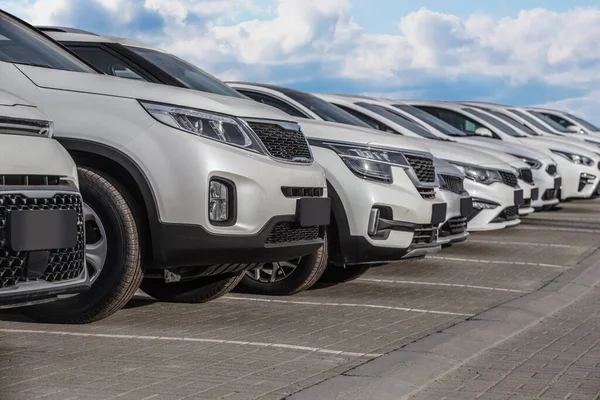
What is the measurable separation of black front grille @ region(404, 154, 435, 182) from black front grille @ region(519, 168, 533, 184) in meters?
6.35

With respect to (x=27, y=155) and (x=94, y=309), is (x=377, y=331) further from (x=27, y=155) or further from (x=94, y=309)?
(x=27, y=155)

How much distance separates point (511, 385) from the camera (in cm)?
580

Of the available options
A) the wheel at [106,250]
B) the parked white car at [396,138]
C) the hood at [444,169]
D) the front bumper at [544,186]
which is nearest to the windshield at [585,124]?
the front bumper at [544,186]

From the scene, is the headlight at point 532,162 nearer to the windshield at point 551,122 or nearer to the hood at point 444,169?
the hood at point 444,169

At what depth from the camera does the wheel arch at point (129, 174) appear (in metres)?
6.81

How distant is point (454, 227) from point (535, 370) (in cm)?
470

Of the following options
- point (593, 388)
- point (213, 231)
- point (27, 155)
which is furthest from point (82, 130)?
point (593, 388)

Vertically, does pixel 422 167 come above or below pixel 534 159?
below

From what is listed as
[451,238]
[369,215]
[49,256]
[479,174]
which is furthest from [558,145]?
[49,256]

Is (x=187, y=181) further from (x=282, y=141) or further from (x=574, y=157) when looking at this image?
(x=574, y=157)

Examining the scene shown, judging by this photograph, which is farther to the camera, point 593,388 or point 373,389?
point 593,388

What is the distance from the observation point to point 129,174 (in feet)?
22.5

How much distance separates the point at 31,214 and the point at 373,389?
1.75 metres

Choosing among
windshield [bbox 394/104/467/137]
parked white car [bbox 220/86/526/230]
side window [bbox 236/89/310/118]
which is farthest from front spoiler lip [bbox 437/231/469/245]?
windshield [bbox 394/104/467/137]
